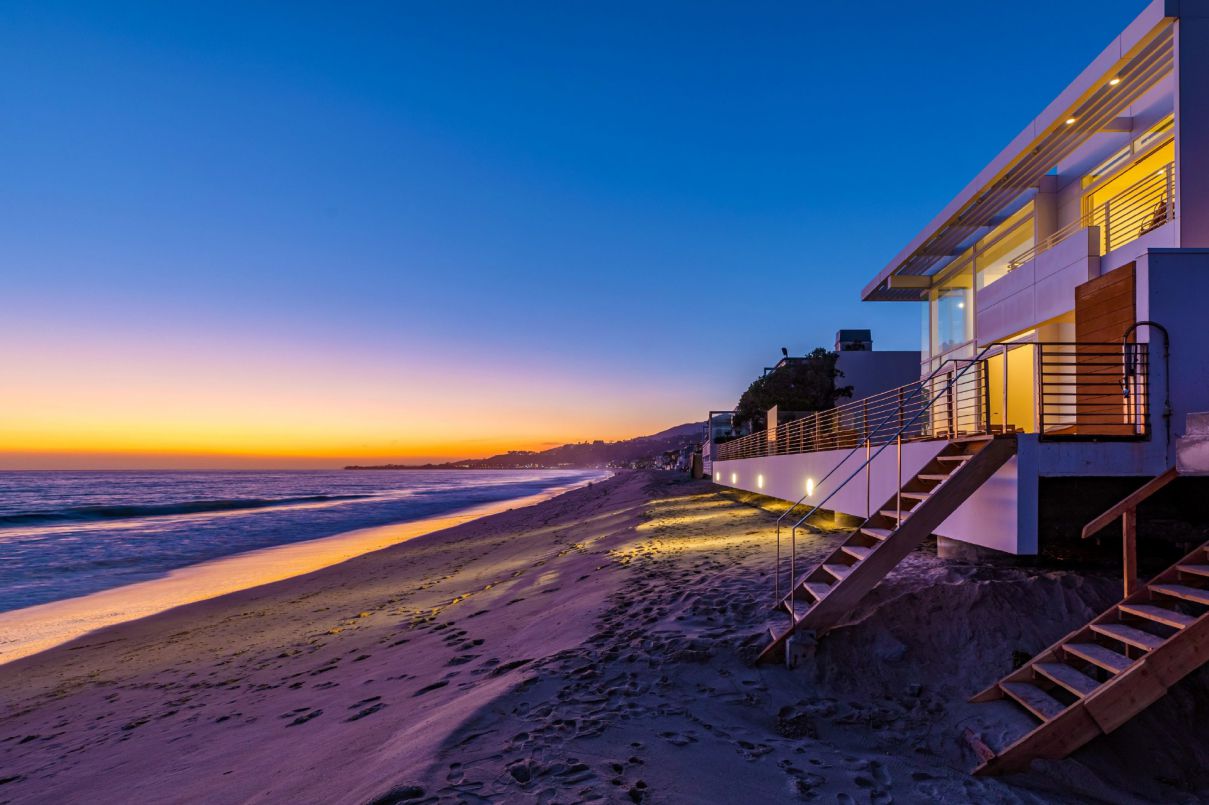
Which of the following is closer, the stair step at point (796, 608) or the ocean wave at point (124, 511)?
the stair step at point (796, 608)

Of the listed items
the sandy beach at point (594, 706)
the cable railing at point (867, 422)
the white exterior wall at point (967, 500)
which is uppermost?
the cable railing at point (867, 422)

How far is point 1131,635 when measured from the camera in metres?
4.97

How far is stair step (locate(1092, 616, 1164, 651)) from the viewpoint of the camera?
4.75 metres

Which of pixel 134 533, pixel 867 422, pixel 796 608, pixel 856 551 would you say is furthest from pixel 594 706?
pixel 134 533

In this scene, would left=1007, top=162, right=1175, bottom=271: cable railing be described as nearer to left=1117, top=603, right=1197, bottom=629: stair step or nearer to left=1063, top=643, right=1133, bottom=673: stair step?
left=1117, top=603, right=1197, bottom=629: stair step

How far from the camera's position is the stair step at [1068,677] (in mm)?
4777

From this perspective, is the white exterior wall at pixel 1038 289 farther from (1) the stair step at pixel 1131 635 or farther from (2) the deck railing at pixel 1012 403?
(1) the stair step at pixel 1131 635

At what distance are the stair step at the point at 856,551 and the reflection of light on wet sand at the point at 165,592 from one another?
12646 millimetres

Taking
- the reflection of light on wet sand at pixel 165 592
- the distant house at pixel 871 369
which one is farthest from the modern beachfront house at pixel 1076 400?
the distant house at pixel 871 369

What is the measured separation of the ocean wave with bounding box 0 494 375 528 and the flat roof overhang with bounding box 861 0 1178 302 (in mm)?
44278

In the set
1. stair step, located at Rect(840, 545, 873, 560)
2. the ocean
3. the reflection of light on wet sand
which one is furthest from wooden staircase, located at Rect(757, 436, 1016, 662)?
the ocean

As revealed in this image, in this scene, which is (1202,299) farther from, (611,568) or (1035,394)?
(611,568)

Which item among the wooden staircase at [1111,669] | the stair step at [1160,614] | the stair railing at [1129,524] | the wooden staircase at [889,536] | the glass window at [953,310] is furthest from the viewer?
the glass window at [953,310]

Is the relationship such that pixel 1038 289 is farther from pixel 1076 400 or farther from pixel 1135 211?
pixel 1076 400
